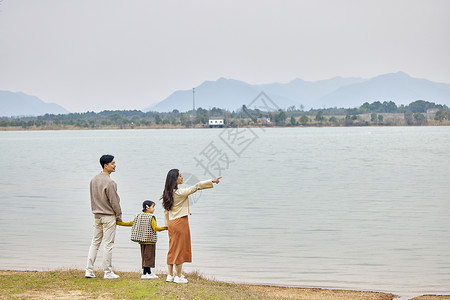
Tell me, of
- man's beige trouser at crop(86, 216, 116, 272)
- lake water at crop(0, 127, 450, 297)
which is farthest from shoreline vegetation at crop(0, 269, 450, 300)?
lake water at crop(0, 127, 450, 297)

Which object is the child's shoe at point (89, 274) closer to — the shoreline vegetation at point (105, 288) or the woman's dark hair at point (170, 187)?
the shoreline vegetation at point (105, 288)

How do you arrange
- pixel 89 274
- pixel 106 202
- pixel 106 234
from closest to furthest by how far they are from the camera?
pixel 106 202 < pixel 106 234 < pixel 89 274

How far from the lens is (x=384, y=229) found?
18.2 metres

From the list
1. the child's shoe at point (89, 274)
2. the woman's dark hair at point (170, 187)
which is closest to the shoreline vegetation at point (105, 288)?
the child's shoe at point (89, 274)

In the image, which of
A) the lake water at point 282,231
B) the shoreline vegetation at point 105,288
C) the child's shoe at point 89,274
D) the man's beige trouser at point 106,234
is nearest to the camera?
the shoreline vegetation at point 105,288

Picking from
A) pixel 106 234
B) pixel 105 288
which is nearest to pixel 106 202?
pixel 106 234

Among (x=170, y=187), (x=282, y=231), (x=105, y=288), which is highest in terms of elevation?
(x=170, y=187)

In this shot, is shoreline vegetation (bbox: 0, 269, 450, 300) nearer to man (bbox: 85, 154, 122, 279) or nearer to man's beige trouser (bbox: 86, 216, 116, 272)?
man's beige trouser (bbox: 86, 216, 116, 272)

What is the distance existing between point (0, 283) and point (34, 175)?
3650 cm

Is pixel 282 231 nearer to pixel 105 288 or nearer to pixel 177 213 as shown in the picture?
pixel 177 213

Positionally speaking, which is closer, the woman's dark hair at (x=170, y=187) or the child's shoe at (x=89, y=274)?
the woman's dark hair at (x=170, y=187)

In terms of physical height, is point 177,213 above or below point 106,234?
above

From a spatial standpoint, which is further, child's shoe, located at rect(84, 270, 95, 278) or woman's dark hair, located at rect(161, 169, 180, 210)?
child's shoe, located at rect(84, 270, 95, 278)

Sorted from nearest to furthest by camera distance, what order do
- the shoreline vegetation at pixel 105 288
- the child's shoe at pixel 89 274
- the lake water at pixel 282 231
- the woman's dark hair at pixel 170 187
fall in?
the shoreline vegetation at pixel 105 288 < the woman's dark hair at pixel 170 187 < the child's shoe at pixel 89 274 < the lake water at pixel 282 231
